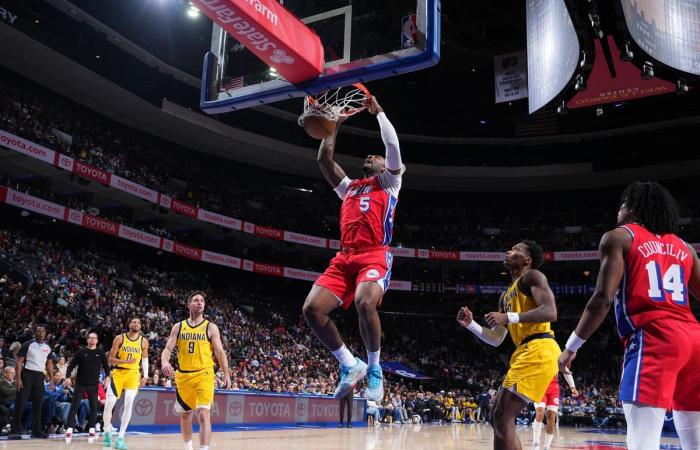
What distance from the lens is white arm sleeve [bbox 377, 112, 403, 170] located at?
198 inches

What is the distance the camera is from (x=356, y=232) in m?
5.08

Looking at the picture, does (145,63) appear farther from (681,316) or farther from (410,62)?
(681,316)

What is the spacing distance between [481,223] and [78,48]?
24321 millimetres

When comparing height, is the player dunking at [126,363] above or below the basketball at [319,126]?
below

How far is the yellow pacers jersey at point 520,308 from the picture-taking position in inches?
226

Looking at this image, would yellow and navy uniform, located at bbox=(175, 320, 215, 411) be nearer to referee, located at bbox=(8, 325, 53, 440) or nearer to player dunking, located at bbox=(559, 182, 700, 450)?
referee, located at bbox=(8, 325, 53, 440)

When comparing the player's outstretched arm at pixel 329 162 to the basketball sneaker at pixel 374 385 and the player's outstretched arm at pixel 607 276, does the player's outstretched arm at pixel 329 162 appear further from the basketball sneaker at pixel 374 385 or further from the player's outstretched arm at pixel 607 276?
the player's outstretched arm at pixel 607 276

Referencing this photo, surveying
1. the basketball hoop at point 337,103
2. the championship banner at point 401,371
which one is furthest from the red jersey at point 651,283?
the championship banner at point 401,371

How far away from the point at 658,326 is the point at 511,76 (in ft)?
62.2

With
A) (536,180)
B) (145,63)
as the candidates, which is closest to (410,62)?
(145,63)

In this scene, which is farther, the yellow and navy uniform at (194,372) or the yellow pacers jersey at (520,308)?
the yellow and navy uniform at (194,372)

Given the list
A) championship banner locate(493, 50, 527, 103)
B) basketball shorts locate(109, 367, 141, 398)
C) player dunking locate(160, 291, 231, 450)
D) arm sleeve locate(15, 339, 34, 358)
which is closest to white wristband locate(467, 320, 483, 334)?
player dunking locate(160, 291, 231, 450)

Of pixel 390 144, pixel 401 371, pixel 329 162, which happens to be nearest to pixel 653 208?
pixel 390 144

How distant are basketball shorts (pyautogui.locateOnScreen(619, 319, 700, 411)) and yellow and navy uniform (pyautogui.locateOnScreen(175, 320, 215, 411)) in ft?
17.7
